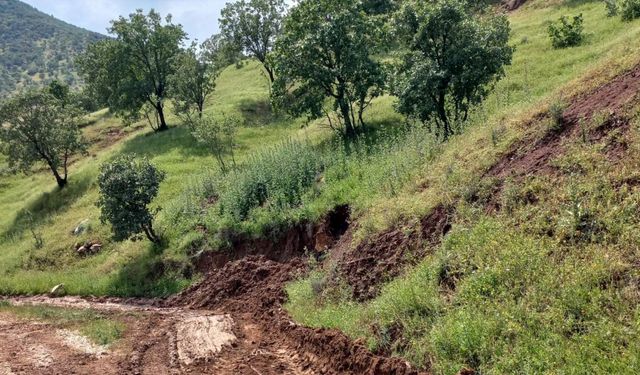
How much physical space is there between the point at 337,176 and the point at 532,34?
714 inches

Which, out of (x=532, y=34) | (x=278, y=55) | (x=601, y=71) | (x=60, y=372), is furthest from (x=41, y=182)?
(x=601, y=71)

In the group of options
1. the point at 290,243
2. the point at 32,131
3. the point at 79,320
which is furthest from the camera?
the point at 32,131

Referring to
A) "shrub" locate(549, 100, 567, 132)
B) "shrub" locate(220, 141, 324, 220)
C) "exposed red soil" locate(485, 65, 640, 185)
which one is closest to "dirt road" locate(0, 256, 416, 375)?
"shrub" locate(220, 141, 324, 220)

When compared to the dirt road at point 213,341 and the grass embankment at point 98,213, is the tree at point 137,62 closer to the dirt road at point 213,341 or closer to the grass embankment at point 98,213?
the grass embankment at point 98,213

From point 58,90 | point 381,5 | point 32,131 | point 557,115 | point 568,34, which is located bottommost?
point 557,115

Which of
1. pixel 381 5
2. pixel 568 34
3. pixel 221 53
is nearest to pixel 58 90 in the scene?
pixel 221 53

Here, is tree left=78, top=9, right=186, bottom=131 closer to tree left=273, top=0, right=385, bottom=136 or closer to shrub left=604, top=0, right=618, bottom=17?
tree left=273, top=0, right=385, bottom=136

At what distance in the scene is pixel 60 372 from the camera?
32.9 ft

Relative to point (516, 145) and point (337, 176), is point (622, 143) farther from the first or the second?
point (337, 176)

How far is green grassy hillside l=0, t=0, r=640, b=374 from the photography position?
627 centimetres

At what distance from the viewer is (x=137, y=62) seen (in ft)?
122

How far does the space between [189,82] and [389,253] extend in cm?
2575

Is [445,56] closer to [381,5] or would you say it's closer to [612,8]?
[612,8]

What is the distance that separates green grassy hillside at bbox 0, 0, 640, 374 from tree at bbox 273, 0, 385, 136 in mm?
2240
